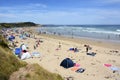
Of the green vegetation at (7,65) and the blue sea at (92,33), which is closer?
the green vegetation at (7,65)

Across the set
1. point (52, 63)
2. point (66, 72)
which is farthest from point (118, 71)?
point (52, 63)

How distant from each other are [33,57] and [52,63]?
333 centimetres

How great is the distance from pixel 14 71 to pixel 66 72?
896cm

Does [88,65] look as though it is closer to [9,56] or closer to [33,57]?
[33,57]

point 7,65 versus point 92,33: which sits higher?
point 7,65

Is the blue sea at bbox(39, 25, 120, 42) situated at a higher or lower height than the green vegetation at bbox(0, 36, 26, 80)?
lower

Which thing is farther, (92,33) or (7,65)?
(92,33)

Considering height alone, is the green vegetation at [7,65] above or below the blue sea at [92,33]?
above

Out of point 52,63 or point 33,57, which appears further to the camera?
point 33,57

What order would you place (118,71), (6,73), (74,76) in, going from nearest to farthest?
(6,73)
(74,76)
(118,71)

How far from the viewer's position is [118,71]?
50.7ft

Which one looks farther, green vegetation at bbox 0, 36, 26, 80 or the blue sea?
the blue sea

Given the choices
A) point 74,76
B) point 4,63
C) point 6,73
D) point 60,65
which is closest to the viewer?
point 6,73

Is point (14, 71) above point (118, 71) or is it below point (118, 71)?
above
